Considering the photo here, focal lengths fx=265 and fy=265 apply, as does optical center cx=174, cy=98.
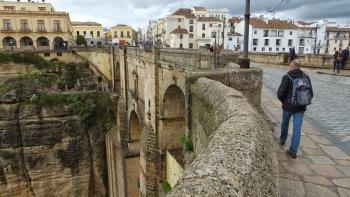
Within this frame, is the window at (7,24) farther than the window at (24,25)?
No

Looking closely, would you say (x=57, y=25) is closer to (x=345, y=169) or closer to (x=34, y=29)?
(x=34, y=29)

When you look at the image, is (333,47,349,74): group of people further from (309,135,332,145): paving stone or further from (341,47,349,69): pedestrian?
(309,135,332,145): paving stone

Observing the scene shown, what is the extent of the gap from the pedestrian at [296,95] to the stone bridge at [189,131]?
1048 mm

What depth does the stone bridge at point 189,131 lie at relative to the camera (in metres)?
1.76

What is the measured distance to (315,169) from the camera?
418cm

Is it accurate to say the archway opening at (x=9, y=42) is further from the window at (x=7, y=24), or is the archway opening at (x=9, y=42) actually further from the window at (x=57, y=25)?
the window at (x=57, y=25)

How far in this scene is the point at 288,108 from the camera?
4766 mm

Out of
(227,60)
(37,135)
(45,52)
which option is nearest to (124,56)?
(37,135)

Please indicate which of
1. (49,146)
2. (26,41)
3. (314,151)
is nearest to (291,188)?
(314,151)

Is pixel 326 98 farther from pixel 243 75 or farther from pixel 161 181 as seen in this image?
pixel 161 181

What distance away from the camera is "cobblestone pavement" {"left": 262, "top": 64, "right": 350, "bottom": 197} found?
349 cm

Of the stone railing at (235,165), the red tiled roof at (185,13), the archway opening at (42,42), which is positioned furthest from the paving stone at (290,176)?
the red tiled roof at (185,13)

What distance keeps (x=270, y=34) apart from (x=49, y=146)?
153ft

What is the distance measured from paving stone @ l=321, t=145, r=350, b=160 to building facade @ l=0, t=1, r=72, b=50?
45499 mm
